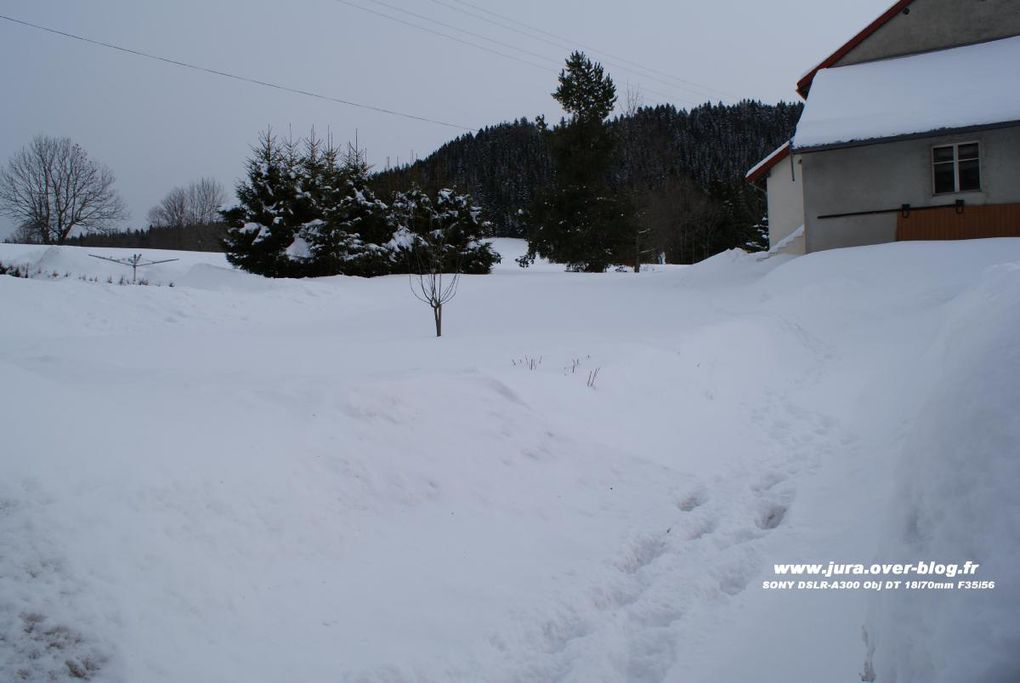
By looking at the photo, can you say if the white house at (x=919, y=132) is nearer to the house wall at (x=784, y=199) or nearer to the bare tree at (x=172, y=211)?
the house wall at (x=784, y=199)

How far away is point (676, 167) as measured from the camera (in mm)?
61875

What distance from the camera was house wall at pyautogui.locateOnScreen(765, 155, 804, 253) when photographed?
1952cm

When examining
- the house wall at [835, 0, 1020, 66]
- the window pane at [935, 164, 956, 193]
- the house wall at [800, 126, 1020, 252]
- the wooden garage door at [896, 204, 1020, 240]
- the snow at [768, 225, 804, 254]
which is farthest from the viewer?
the snow at [768, 225, 804, 254]

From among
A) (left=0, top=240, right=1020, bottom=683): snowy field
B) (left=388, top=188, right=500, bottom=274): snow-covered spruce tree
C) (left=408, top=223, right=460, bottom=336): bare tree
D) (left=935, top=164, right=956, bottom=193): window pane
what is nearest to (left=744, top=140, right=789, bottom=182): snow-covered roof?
(left=935, top=164, right=956, bottom=193): window pane

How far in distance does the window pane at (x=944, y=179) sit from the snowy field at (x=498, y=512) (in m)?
10.2

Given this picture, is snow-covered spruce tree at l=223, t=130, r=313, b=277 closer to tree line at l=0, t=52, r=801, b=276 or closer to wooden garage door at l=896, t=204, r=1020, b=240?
tree line at l=0, t=52, r=801, b=276

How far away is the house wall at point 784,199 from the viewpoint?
1952 centimetres

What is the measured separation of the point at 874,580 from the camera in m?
2.52

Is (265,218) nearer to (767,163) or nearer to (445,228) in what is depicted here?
(445,228)

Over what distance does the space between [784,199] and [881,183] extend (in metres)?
5.54

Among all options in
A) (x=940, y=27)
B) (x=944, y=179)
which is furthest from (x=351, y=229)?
(x=940, y=27)

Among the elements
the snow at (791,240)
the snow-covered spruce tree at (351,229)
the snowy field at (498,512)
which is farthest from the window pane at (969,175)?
the snow-covered spruce tree at (351,229)

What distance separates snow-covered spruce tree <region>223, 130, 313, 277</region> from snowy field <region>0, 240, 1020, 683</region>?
14278 millimetres

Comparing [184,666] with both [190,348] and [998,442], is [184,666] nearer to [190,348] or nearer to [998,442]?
[998,442]
